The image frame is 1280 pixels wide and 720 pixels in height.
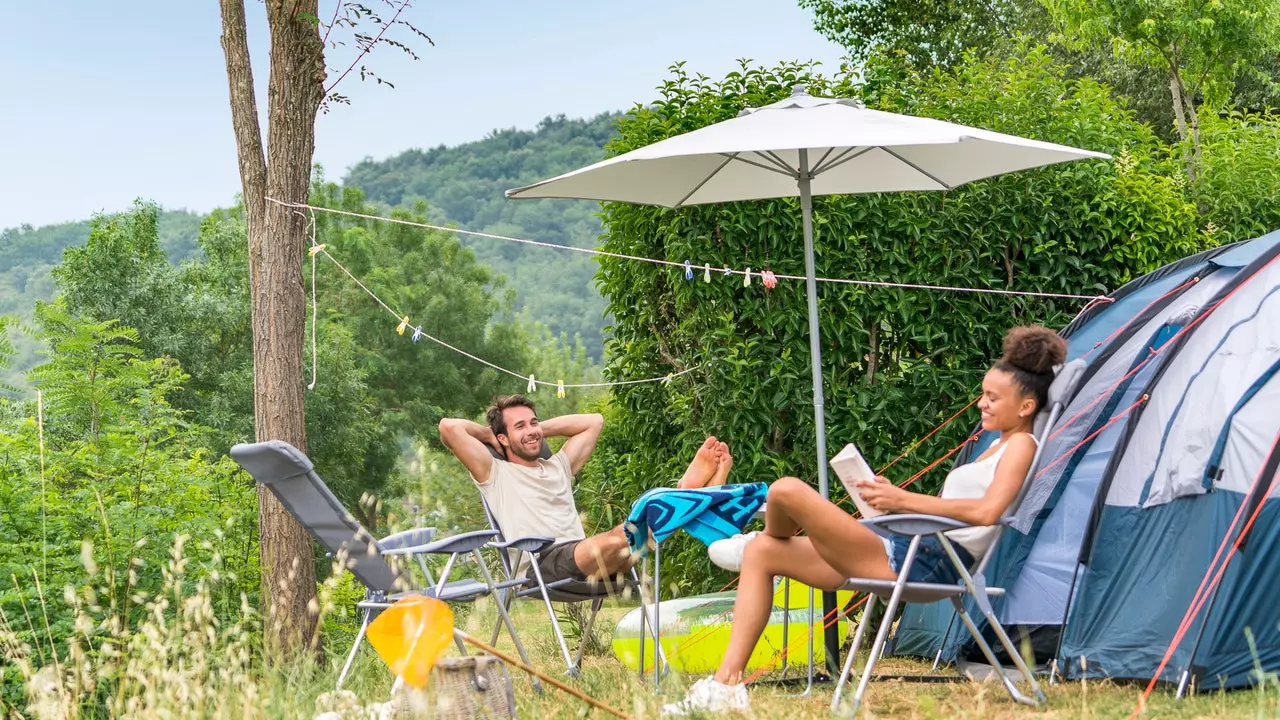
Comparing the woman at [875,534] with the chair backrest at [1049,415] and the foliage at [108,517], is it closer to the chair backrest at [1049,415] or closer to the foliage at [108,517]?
A: the chair backrest at [1049,415]

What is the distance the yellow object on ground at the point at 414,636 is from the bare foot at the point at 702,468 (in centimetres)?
199

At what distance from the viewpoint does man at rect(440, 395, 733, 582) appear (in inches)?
166

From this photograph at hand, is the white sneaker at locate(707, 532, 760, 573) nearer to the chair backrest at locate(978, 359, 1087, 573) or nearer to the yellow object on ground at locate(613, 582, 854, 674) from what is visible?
the chair backrest at locate(978, 359, 1087, 573)

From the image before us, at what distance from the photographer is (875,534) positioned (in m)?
3.37

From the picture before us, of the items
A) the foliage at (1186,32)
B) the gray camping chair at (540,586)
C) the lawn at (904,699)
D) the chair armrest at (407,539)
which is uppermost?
the foliage at (1186,32)

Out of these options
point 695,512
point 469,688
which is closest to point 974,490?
point 695,512

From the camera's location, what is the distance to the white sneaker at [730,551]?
3.51 metres

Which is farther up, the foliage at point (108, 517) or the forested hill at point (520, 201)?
the forested hill at point (520, 201)

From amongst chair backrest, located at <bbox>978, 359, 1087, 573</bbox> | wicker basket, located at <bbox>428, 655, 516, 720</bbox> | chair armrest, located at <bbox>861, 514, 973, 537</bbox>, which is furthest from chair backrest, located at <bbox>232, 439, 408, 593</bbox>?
chair backrest, located at <bbox>978, 359, 1087, 573</bbox>

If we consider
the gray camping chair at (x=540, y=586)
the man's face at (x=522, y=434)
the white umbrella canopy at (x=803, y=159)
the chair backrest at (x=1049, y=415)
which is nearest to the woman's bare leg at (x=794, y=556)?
the chair backrest at (x=1049, y=415)

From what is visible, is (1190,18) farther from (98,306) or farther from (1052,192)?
(98,306)

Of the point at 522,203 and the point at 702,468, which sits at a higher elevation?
the point at 522,203

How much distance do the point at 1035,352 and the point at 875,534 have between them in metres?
0.73

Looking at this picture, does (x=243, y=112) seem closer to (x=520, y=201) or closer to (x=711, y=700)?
(x=711, y=700)
